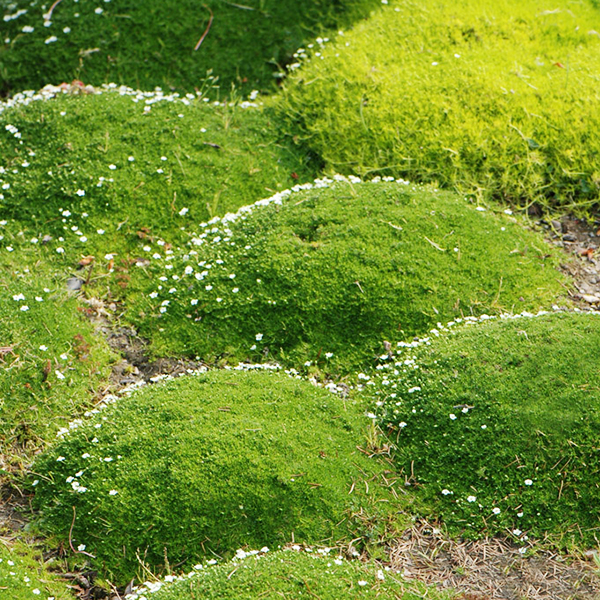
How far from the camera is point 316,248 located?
26.2ft

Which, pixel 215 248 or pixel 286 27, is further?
pixel 286 27

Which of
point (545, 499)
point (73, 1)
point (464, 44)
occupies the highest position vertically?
point (73, 1)

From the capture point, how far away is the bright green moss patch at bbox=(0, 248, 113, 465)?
6707 mm

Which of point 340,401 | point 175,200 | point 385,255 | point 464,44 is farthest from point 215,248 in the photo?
point 464,44

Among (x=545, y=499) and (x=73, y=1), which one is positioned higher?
(x=73, y=1)

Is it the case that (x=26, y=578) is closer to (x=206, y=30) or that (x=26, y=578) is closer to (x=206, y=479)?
(x=206, y=479)

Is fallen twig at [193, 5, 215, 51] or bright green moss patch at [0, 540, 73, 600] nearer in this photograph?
bright green moss patch at [0, 540, 73, 600]

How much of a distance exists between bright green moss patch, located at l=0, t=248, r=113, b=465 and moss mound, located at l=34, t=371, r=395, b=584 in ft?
1.85

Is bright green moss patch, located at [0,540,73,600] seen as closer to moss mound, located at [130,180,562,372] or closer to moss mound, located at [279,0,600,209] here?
moss mound, located at [130,180,562,372]

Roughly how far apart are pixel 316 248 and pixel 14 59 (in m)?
6.79

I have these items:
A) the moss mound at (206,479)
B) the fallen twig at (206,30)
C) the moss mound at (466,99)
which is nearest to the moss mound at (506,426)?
the moss mound at (206,479)

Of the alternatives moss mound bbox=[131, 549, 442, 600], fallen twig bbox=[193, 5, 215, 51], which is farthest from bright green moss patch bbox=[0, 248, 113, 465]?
fallen twig bbox=[193, 5, 215, 51]

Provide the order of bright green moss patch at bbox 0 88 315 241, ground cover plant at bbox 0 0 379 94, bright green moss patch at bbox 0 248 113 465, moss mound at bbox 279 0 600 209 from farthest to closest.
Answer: ground cover plant at bbox 0 0 379 94
moss mound at bbox 279 0 600 209
bright green moss patch at bbox 0 88 315 241
bright green moss patch at bbox 0 248 113 465

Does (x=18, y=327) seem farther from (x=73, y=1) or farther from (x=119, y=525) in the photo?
(x=73, y=1)
